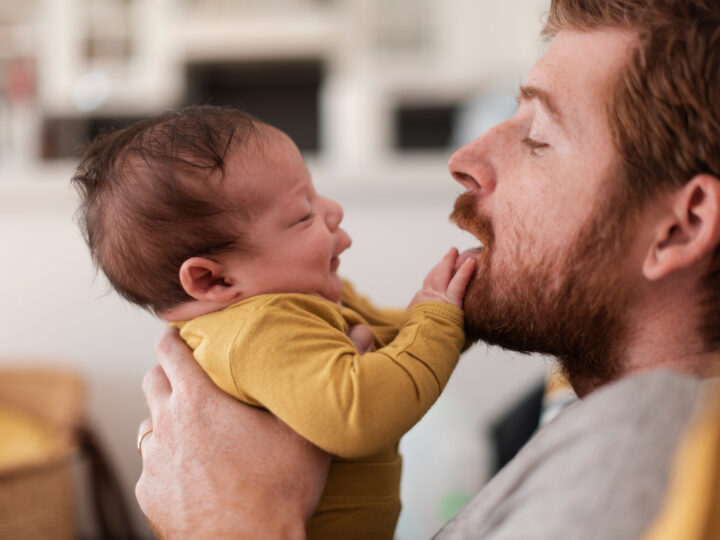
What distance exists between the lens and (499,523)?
744 millimetres

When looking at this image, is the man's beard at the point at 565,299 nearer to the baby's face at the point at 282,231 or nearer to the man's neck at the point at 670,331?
the man's neck at the point at 670,331

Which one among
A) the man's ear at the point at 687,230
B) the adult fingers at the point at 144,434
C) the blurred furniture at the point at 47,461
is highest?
the man's ear at the point at 687,230

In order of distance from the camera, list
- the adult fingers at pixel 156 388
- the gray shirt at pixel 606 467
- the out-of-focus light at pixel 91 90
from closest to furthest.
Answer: the gray shirt at pixel 606 467, the adult fingers at pixel 156 388, the out-of-focus light at pixel 91 90

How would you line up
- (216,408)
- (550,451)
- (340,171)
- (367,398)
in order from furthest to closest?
(340,171) < (216,408) < (367,398) < (550,451)

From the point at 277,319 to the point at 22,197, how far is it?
→ 2331 mm

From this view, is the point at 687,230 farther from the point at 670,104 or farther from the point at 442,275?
the point at 442,275

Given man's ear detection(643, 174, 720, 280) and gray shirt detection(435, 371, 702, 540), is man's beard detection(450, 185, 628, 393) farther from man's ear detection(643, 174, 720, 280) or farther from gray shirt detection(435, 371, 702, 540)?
gray shirt detection(435, 371, 702, 540)

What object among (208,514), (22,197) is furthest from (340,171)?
(208,514)

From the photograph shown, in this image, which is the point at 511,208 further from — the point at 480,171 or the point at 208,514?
the point at 208,514

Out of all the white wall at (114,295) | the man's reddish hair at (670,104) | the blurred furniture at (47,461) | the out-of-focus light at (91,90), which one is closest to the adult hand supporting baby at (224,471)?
the man's reddish hair at (670,104)

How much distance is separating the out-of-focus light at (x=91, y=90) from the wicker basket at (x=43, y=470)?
9.53 ft

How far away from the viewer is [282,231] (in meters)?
0.99

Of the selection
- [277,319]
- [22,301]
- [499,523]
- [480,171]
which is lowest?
[22,301]

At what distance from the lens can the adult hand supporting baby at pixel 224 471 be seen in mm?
912
